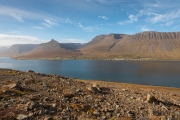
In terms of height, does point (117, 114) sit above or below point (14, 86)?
below

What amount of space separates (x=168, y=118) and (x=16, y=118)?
13.1 metres

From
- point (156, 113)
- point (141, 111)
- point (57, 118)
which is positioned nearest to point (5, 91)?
point (57, 118)

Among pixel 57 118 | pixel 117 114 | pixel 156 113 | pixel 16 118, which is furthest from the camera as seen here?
pixel 156 113

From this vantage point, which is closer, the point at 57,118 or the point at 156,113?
the point at 57,118

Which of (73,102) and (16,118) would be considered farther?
(73,102)

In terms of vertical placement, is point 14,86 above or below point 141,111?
above

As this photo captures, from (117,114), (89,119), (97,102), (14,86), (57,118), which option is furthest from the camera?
(14,86)

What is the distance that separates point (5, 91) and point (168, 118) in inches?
648

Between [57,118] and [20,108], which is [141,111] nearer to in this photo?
[57,118]

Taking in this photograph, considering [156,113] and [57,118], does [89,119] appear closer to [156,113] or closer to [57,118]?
[57,118]

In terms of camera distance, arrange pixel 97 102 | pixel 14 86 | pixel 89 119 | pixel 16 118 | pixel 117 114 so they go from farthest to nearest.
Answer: pixel 14 86
pixel 97 102
pixel 117 114
pixel 89 119
pixel 16 118

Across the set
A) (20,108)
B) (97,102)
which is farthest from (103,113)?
(20,108)

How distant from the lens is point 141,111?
58.3 ft

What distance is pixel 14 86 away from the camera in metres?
21.0
